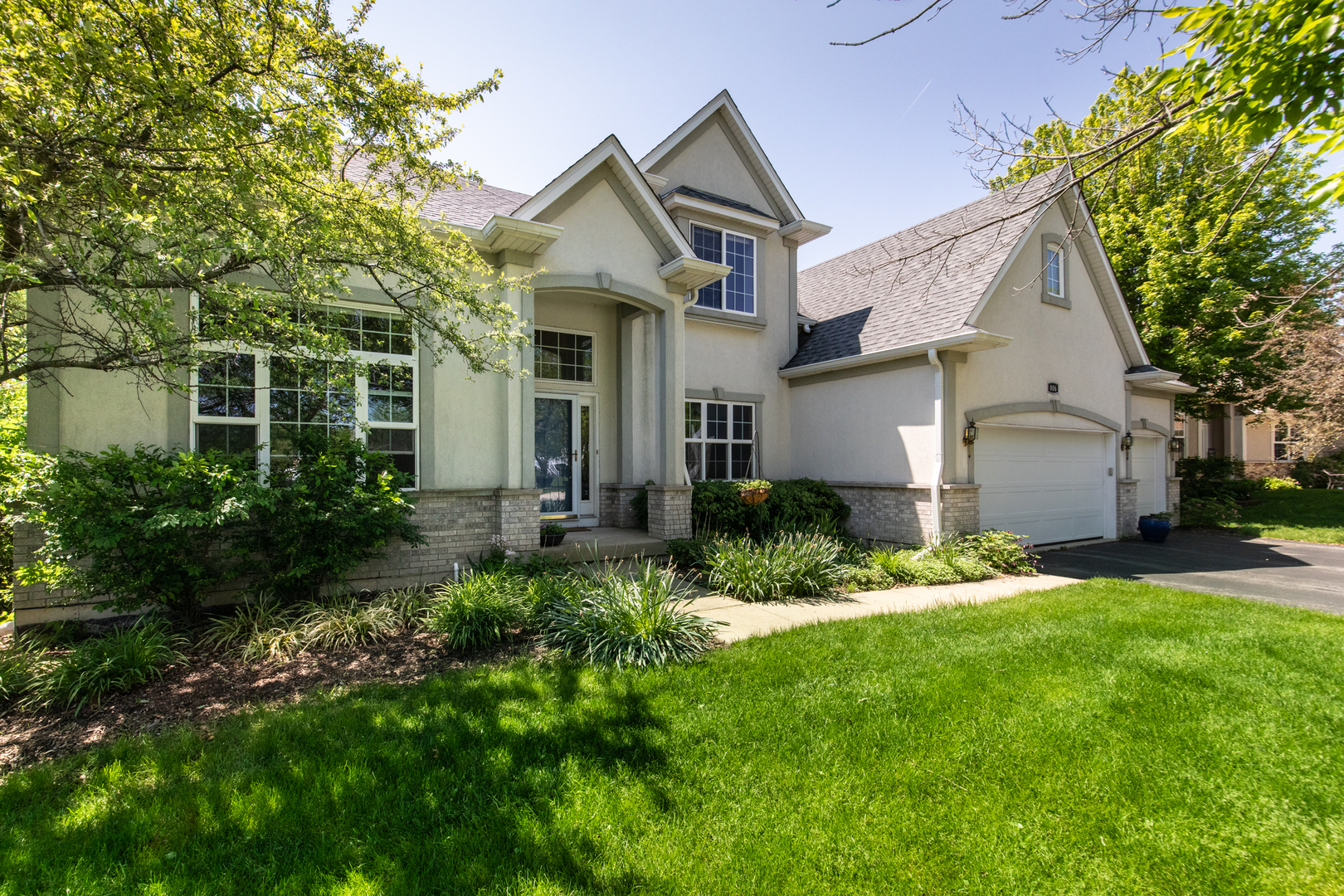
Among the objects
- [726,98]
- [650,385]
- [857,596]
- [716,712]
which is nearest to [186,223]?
[716,712]

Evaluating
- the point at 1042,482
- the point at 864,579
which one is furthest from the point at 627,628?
the point at 1042,482

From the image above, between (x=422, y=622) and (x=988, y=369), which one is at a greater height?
(x=988, y=369)

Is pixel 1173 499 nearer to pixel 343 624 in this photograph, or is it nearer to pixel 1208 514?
pixel 1208 514

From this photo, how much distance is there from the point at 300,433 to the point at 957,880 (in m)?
7.14

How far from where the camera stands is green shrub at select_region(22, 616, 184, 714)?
14.9ft

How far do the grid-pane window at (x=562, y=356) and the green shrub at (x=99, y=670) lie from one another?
6663mm

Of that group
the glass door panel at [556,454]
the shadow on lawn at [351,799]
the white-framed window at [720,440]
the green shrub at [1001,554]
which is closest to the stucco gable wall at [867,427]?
the white-framed window at [720,440]

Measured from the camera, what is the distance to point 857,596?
8008 mm

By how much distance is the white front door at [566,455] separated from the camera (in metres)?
10.9

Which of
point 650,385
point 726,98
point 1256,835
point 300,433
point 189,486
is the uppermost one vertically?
point 726,98

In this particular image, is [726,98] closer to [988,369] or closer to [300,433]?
[988,369]

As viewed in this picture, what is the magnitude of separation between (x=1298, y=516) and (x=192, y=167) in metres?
24.6

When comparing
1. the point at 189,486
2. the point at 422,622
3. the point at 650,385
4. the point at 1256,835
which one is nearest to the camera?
the point at 1256,835

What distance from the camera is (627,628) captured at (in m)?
5.52
